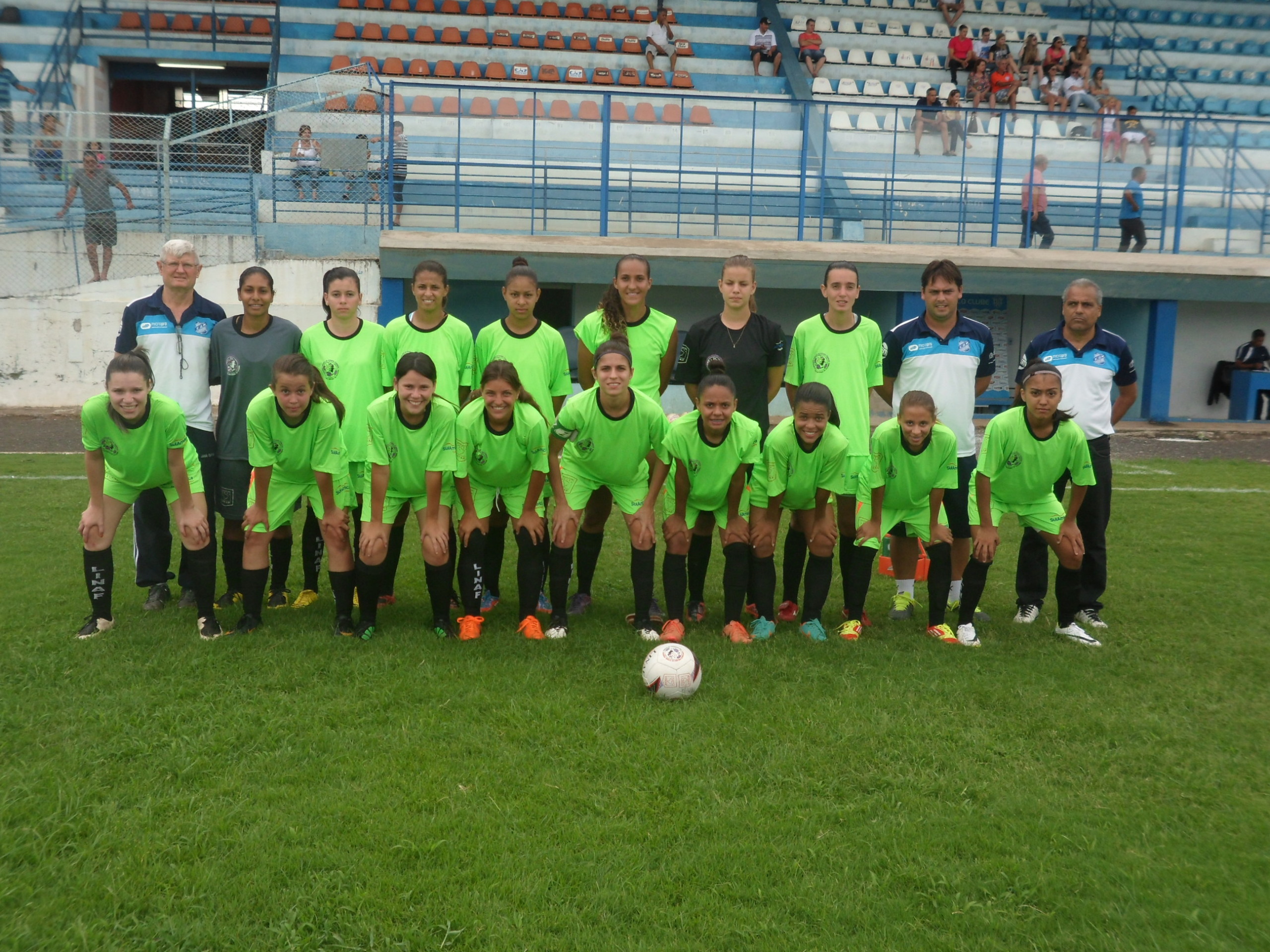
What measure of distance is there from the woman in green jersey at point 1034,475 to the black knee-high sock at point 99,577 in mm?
4326

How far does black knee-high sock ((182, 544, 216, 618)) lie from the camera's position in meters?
5.19

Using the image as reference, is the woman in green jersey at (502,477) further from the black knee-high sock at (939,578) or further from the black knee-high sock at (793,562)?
the black knee-high sock at (939,578)

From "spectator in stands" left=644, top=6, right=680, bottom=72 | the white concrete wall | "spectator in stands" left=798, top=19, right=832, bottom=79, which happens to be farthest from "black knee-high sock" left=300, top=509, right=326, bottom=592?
"spectator in stands" left=798, top=19, right=832, bottom=79

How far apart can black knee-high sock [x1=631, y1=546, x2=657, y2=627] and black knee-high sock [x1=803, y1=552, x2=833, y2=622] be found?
82 centimetres

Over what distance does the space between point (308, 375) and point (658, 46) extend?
18.4m

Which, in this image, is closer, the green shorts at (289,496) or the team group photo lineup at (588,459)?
the team group photo lineup at (588,459)

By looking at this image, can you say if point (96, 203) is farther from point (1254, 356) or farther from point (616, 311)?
point (1254, 356)

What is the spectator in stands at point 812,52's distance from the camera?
21.3 m

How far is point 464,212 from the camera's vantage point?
616 inches

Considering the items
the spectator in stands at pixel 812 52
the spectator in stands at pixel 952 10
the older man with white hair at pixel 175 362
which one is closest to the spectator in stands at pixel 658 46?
the spectator in stands at pixel 812 52

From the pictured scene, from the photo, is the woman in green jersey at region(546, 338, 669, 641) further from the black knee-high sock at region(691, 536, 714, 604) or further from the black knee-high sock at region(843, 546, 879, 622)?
the black knee-high sock at region(843, 546, 879, 622)

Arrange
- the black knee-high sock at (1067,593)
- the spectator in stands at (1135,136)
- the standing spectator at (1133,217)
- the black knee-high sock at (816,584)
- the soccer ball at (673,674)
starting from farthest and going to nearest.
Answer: the standing spectator at (1133,217), the spectator in stands at (1135,136), the black knee-high sock at (1067,593), the black knee-high sock at (816,584), the soccer ball at (673,674)

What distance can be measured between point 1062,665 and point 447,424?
320 centimetres

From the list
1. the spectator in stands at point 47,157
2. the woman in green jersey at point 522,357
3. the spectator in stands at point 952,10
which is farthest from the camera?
the spectator in stands at point 952,10
